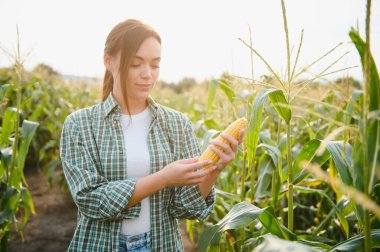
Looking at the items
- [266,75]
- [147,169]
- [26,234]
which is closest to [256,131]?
[147,169]

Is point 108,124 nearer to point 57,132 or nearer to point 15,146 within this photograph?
point 15,146

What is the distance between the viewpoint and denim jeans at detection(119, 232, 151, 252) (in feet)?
5.87

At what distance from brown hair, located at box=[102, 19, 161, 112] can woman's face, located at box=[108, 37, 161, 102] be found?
0.03 metres

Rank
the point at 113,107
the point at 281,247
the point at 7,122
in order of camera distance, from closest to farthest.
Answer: the point at 281,247, the point at 113,107, the point at 7,122

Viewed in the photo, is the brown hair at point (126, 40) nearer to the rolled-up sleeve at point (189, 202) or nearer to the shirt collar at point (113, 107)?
the shirt collar at point (113, 107)

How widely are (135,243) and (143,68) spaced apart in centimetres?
100

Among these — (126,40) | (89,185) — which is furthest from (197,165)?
(126,40)

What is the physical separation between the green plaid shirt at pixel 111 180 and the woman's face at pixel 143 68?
0.17 metres

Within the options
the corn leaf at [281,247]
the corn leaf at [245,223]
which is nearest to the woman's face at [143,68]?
the corn leaf at [245,223]

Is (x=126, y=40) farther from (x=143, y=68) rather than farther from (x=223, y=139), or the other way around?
(x=223, y=139)

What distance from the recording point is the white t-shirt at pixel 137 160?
1836 mm

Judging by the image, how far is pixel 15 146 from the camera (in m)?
2.81

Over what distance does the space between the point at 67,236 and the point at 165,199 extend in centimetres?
265

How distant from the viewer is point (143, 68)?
72.0 inches
